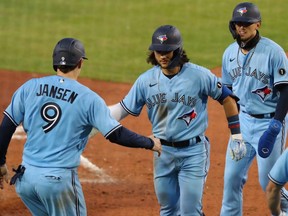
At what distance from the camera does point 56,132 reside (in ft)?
19.4

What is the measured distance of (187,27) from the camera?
1686 cm

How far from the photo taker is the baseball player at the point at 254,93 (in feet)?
23.7

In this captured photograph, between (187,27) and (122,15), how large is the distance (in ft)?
6.29

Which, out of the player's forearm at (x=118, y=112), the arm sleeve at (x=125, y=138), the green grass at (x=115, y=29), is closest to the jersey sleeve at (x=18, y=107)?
the arm sleeve at (x=125, y=138)

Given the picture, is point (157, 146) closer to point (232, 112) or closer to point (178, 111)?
point (178, 111)

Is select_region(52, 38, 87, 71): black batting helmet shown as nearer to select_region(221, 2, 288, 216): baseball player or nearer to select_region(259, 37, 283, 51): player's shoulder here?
select_region(221, 2, 288, 216): baseball player

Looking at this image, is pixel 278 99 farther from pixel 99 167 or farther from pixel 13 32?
pixel 13 32

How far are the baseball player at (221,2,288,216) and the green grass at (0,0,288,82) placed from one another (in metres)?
6.34

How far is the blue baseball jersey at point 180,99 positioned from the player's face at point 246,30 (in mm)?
744

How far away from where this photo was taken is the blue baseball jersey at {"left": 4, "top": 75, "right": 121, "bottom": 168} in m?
5.91

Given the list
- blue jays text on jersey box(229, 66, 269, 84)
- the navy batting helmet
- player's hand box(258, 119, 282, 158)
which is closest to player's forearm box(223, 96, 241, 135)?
player's hand box(258, 119, 282, 158)

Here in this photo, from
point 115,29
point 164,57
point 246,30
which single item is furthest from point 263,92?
point 115,29

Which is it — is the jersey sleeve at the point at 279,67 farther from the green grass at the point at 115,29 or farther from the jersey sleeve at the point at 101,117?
the green grass at the point at 115,29

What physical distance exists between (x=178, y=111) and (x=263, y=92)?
1040 millimetres
